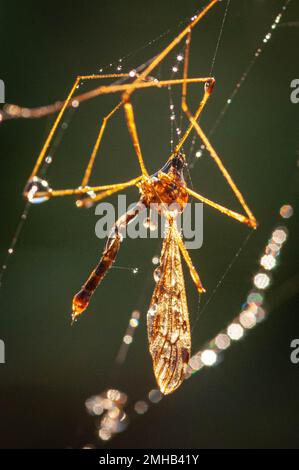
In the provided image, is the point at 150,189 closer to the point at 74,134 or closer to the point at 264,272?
the point at 264,272

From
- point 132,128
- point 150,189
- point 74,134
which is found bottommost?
point 132,128

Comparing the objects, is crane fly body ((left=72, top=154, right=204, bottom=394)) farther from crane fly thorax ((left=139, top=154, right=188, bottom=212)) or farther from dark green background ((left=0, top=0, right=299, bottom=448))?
dark green background ((left=0, top=0, right=299, bottom=448))

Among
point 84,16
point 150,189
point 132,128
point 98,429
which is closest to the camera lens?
point 132,128

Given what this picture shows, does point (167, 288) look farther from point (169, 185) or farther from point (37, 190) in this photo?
point (37, 190)

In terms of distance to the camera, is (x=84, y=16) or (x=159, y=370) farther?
(x=84, y=16)

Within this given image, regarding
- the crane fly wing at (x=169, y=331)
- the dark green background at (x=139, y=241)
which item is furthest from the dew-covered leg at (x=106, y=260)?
the dark green background at (x=139, y=241)

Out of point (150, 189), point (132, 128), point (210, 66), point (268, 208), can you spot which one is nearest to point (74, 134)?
point (210, 66)
